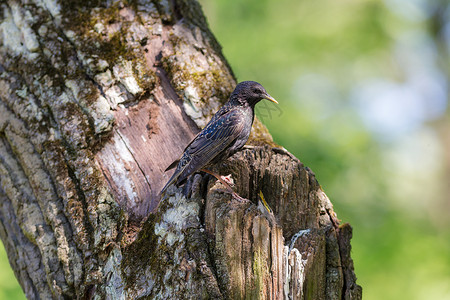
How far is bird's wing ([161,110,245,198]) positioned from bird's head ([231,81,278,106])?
24cm

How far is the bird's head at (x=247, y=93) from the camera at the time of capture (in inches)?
143

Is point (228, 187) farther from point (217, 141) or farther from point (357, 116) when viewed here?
point (357, 116)

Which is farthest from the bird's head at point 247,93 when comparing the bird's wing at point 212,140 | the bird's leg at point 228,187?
the bird's leg at point 228,187

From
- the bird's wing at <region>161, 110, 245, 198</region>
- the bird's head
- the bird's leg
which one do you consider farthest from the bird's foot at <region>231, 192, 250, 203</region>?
the bird's head

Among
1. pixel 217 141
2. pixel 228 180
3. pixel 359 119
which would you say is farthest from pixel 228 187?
pixel 359 119

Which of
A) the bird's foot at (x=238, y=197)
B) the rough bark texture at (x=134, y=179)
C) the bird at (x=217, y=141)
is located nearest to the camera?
the rough bark texture at (x=134, y=179)

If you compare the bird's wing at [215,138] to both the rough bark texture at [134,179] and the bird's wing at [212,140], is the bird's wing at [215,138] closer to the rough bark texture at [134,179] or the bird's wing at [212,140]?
the bird's wing at [212,140]

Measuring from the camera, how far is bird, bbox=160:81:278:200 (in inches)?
123

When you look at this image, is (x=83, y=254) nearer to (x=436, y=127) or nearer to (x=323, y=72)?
(x=323, y=72)

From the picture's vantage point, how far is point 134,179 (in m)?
3.29

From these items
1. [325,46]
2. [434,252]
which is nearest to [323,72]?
[325,46]

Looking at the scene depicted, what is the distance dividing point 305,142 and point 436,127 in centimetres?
519

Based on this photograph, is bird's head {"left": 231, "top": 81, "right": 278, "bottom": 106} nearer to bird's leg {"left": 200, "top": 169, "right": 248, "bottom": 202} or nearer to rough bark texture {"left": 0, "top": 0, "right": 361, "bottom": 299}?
rough bark texture {"left": 0, "top": 0, "right": 361, "bottom": 299}

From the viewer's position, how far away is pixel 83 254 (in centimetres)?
298
